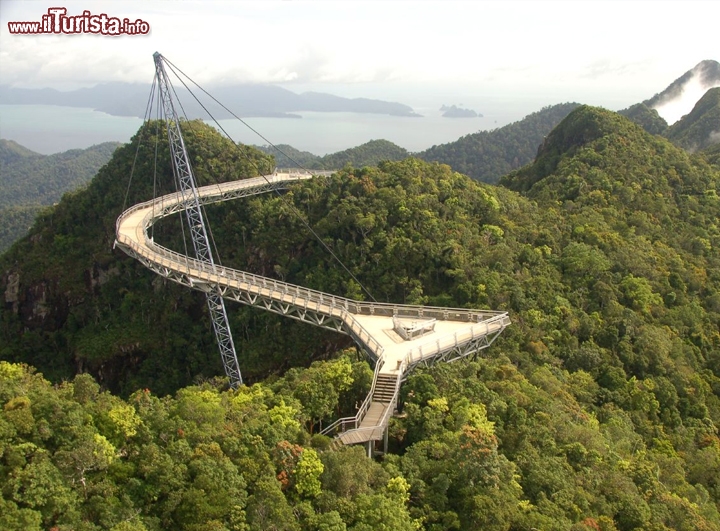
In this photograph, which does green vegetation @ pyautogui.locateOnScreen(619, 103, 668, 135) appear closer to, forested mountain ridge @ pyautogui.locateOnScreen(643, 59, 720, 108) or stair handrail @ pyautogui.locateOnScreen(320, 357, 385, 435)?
forested mountain ridge @ pyautogui.locateOnScreen(643, 59, 720, 108)

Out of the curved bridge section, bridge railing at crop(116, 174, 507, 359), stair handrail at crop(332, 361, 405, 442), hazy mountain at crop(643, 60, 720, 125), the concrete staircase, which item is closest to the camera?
stair handrail at crop(332, 361, 405, 442)

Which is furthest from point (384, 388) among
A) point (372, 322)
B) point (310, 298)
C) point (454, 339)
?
point (310, 298)

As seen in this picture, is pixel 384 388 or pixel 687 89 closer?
pixel 384 388

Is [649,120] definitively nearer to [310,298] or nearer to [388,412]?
[310,298]

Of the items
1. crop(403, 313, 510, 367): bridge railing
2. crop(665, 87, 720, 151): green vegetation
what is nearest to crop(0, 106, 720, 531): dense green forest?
crop(403, 313, 510, 367): bridge railing

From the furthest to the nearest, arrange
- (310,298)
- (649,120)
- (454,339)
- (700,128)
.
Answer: (649,120), (700,128), (310,298), (454,339)

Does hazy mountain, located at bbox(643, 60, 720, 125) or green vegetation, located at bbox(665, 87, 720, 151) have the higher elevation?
hazy mountain, located at bbox(643, 60, 720, 125)

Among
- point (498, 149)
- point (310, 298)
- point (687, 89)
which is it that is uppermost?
point (687, 89)
